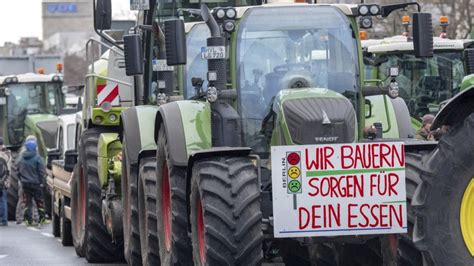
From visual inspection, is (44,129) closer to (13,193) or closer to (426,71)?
(13,193)

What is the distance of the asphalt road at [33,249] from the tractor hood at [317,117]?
7.19 m

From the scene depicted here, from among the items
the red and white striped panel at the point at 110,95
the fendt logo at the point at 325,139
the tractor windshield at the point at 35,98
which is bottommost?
the tractor windshield at the point at 35,98

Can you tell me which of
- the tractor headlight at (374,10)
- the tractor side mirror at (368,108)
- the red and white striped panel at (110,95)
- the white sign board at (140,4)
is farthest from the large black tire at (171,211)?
the red and white striped panel at (110,95)

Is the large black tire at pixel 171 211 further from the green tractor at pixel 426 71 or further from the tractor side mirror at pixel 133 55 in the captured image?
the green tractor at pixel 426 71

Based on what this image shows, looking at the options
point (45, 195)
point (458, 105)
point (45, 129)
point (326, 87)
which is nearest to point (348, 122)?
point (326, 87)

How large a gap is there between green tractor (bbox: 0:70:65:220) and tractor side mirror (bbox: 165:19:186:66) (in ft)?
81.2

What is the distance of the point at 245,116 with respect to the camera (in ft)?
46.3

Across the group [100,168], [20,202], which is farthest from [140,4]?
[20,202]

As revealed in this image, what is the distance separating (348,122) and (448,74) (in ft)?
34.9

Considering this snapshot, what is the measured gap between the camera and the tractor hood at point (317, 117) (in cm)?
1303

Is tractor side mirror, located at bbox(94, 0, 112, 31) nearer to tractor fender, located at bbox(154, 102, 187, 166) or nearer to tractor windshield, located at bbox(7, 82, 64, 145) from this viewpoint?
tractor fender, located at bbox(154, 102, 187, 166)

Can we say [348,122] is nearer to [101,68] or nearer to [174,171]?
[174,171]

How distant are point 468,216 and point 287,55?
4634 millimetres

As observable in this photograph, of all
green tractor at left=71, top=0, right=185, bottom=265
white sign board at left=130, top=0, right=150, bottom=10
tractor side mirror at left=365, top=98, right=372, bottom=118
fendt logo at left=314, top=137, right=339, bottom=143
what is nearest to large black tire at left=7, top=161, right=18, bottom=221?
green tractor at left=71, top=0, right=185, bottom=265
